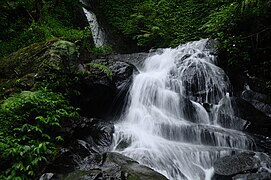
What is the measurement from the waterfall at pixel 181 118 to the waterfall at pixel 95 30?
452 centimetres

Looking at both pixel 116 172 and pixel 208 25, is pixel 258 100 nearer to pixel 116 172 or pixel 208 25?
pixel 208 25

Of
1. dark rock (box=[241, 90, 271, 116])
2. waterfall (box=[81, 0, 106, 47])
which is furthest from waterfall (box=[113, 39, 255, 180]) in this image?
waterfall (box=[81, 0, 106, 47])

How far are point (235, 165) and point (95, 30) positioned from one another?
11.4 m

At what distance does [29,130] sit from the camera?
4.28 meters

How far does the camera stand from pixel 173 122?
6.72m

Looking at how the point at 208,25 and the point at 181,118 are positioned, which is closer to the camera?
the point at 181,118

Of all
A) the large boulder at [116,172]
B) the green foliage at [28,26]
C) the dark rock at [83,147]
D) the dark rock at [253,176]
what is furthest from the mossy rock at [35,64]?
the dark rock at [253,176]

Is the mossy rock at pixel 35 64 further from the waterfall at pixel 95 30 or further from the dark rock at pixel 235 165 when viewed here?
the waterfall at pixel 95 30

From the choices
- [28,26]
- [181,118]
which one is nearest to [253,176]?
[181,118]

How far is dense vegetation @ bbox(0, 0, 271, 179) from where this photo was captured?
13.8 feet

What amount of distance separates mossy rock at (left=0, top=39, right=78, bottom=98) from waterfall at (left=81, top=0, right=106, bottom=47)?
22.9 ft

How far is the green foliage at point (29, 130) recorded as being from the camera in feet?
12.2

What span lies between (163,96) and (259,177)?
148 inches

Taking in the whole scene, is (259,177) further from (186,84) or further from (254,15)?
(254,15)
